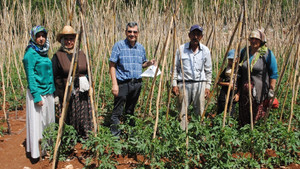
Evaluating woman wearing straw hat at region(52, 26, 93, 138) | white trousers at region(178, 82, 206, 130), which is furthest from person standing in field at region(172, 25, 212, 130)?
woman wearing straw hat at region(52, 26, 93, 138)

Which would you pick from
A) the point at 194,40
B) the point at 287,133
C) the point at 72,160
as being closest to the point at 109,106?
the point at 72,160

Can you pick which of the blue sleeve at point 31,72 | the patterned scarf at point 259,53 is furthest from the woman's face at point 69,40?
the patterned scarf at point 259,53

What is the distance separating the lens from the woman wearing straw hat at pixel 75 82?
7.75ft

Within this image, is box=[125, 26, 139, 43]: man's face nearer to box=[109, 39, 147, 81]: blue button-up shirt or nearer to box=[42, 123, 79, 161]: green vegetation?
box=[109, 39, 147, 81]: blue button-up shirt

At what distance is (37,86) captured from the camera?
86.9 inches

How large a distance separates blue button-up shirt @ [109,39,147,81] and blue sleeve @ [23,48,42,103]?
811 mm

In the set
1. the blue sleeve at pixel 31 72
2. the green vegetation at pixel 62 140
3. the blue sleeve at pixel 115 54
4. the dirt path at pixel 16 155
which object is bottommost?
the dirt path at pixel 16 155

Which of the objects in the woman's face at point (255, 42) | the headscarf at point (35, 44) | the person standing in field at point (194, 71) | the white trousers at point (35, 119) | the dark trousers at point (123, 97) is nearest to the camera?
the headscarf at point (35, 44)

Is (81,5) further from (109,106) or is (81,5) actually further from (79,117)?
(109,106)

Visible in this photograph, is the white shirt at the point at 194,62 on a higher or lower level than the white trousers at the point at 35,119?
higher

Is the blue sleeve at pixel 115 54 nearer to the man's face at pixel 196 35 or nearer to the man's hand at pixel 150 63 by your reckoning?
the man's hand at pixel 150 63

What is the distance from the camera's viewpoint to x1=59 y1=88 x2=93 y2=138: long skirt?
8.24ft

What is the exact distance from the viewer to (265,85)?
8.17 feet

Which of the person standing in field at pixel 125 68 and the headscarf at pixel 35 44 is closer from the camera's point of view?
the headscarf at pixel 35 44
